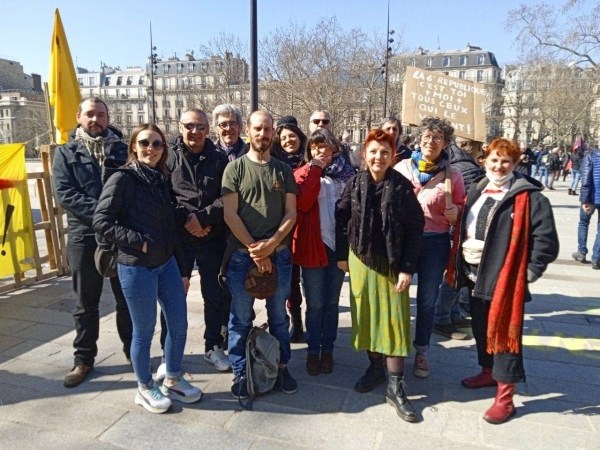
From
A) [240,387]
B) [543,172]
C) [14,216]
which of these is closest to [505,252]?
[240,387]

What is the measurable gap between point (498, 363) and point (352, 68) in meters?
22.1

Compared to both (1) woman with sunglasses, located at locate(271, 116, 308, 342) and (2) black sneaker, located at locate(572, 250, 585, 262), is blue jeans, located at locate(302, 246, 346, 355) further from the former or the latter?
(2) black sneaker, located at locate(572, 250, 585, 262)

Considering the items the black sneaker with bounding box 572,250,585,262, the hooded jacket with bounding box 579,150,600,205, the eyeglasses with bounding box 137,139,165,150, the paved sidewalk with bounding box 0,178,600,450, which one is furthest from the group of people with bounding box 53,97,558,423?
the black sneaker with bounding box 572,250,585,262

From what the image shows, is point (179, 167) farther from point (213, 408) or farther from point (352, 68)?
point (352, 68)

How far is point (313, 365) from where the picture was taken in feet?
10.9

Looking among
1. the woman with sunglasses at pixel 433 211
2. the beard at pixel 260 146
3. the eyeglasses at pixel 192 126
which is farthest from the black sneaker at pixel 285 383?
the eyeglasses at pixel 192 126

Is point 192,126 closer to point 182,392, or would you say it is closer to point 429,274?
point 182,392

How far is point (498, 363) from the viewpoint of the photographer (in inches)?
108

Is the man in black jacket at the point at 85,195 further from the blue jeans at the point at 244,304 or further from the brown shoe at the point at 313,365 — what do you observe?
the brown shoe at the point at 313,365

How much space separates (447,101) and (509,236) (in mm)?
2059

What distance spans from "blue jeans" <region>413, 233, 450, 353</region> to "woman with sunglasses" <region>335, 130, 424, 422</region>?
484 mm

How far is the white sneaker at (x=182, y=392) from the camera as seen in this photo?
290 centimetres

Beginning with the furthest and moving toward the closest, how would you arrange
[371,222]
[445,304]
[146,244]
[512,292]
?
[445,304] < [371,222] < [512,292] < [146,244]

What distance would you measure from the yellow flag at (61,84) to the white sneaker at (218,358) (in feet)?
11.7
